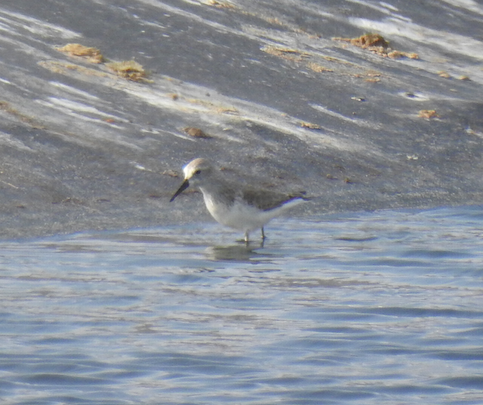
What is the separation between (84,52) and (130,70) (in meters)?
0.60

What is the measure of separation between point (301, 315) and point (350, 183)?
3.84 m

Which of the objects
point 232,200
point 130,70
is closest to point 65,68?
point 130,70

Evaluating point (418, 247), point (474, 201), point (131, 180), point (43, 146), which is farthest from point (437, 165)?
point (43, 146)

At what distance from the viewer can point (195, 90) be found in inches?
502

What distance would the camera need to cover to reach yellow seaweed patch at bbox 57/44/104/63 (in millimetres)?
12867

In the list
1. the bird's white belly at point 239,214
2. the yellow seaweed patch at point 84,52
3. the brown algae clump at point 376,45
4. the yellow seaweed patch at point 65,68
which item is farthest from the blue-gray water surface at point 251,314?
the brown algae clump at point 376,45

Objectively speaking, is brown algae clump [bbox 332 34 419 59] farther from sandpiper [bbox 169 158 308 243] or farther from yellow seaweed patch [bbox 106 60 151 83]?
sandpiper [bbox 169 158 308 243]

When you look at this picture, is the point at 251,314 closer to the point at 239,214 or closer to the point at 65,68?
the point at 239,214

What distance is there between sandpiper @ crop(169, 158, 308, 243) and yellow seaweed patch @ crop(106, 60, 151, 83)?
259cm

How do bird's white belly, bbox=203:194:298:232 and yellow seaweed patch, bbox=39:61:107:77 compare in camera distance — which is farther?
yellow seaweed patch, bbox=39:61:107:77

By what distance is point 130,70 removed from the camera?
1280 centimetres

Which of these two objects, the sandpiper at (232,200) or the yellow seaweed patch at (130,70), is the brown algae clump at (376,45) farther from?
the sandpiper at (232,200)

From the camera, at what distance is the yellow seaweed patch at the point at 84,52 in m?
12.9

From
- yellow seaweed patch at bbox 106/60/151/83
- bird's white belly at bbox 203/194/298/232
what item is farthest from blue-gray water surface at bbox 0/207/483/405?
yellow seaweed patch at bbox 106/60/151/83
